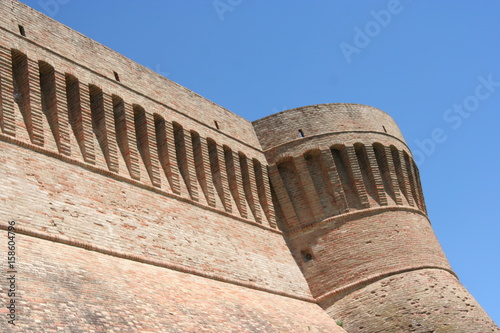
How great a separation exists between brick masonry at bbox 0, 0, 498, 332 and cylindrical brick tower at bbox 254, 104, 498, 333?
33mm

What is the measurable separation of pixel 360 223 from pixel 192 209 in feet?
13.3

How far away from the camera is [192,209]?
476 inches

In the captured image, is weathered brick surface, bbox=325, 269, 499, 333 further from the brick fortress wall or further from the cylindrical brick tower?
the brick fortress wall

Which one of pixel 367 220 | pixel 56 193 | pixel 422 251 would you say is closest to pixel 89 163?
pixel 56 193

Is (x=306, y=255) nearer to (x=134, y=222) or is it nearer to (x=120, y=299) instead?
(x=134, y=222)

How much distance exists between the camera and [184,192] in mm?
12227

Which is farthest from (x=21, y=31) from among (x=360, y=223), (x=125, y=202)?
(x=360, y=223)

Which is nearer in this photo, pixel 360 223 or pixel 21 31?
pixel 21 31

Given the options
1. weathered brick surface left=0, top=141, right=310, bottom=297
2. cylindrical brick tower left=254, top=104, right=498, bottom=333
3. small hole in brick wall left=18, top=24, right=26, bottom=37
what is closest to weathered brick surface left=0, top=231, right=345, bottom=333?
weathered brick surface left=0, top=141, right=310, bottom=297

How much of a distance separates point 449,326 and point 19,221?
8.11 meters

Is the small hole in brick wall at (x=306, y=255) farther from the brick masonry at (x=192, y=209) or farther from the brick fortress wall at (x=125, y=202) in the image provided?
the brick fortress wall at (x=125, y=202)

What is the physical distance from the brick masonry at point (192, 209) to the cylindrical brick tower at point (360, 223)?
0.11 ft

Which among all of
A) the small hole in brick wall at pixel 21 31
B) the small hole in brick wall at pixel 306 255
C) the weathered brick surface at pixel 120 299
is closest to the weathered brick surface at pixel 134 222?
the weathered brick surface at pixel 120 299

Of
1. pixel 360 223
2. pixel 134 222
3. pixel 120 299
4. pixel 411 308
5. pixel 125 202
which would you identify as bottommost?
pixel 120 299
